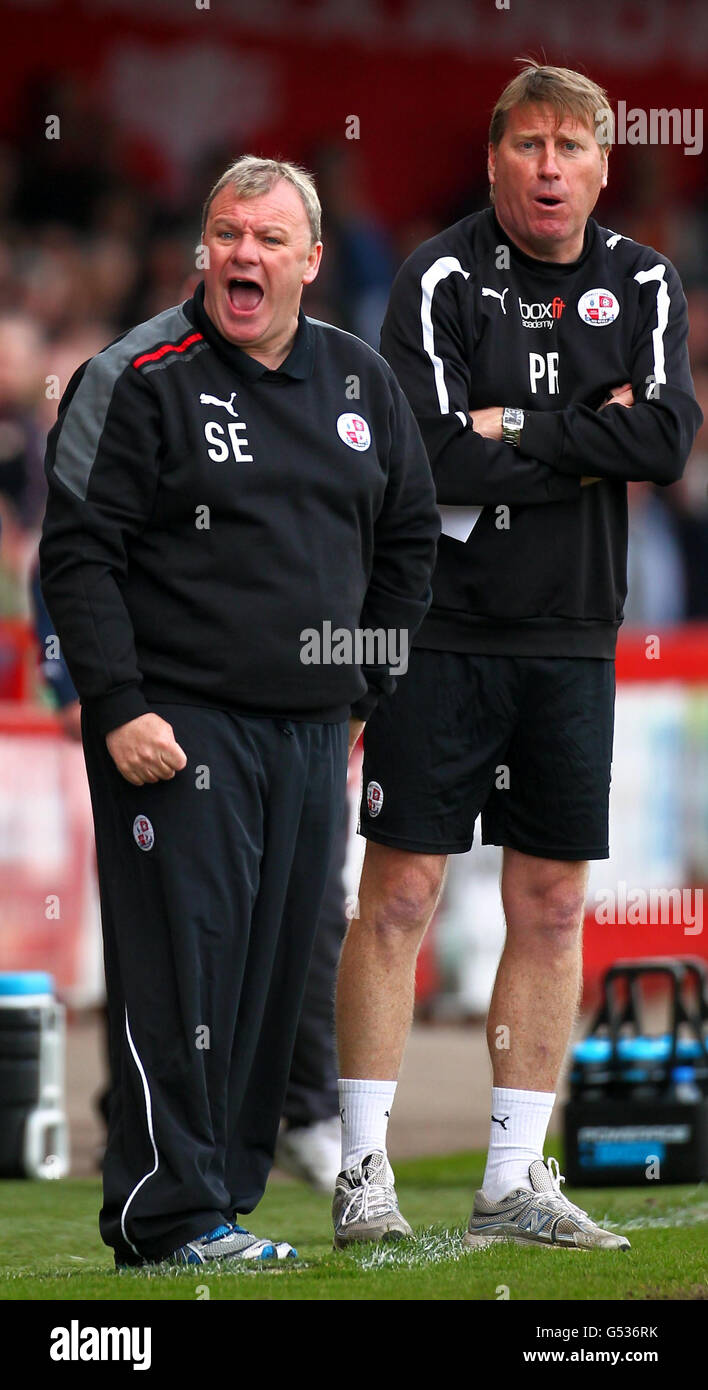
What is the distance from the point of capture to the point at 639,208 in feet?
51.4

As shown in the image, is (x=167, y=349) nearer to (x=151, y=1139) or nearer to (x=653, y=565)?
(x=151, y=1139)

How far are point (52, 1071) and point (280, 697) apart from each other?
9.26ft

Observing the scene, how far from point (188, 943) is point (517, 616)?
3.34 feet

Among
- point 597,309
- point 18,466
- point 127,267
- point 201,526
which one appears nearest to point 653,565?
point 127,267

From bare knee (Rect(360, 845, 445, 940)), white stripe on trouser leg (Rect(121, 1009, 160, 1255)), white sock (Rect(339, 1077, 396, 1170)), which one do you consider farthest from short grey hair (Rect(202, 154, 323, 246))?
white sock (Rect(339, 1077, 396, 1170))

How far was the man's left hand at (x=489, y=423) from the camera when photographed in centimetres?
469

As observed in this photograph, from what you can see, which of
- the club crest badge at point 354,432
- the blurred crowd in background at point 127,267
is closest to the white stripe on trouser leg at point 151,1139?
the club crest badge at point 354,432

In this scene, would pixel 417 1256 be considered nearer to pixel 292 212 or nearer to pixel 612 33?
pixel 292 212

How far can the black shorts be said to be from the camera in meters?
4.67

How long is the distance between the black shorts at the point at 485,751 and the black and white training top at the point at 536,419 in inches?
2.2

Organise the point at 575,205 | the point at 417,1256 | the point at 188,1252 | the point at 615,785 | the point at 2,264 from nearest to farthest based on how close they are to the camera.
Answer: the point at 188,1252 → the point at 417,1256 → the point at 575,205 → the point at 615,785 → the point at 2,264

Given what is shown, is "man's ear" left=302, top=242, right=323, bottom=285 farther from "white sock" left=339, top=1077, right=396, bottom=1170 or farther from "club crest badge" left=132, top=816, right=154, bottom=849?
"white sock" left=339, top=1077, right=396, bottom=1170
